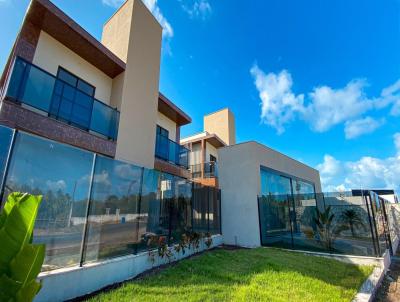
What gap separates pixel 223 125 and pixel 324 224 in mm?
13694

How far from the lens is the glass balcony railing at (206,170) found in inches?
571

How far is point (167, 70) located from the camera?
12.4 metres

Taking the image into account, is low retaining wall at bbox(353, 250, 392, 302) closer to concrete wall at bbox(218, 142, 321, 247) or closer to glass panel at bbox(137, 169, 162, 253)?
concrete wall at bbox(218, 142, 321, 247)

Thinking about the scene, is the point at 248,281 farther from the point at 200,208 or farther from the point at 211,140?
the point at 211,140

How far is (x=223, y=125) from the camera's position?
21.5 metres

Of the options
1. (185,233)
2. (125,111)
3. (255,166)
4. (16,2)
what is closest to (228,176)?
(255,166)

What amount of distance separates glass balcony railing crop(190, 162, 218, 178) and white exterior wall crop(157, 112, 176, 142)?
3.48 m

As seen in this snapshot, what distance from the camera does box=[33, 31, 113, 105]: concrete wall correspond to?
707 centimetres

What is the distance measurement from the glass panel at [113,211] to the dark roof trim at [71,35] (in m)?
4.71

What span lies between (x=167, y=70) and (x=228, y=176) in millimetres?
6889

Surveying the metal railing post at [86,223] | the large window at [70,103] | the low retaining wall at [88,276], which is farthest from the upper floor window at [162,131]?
the low retaining wall at [88,276]

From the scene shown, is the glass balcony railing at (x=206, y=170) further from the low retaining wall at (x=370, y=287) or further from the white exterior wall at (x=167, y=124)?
the low retaining wall at (x=370, y=287)

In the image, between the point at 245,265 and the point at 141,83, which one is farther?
the point at 141,83

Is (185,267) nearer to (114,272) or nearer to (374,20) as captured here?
(114,272)
